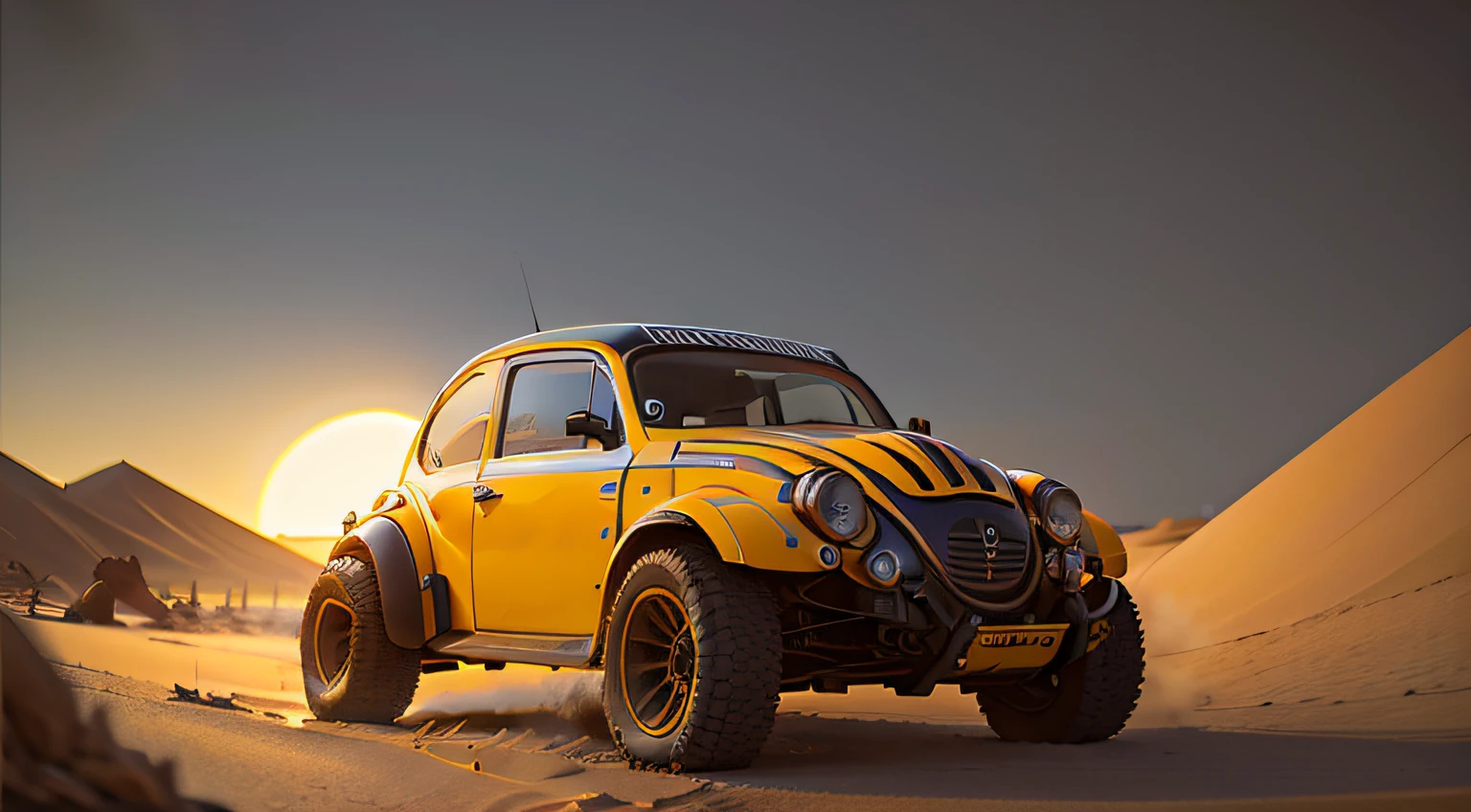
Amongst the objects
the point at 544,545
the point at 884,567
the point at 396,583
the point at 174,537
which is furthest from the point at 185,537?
the point at 884,567

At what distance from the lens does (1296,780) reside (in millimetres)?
4719

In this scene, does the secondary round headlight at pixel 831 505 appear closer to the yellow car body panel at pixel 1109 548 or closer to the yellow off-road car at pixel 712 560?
the yellow off-road car at pixel 712 560

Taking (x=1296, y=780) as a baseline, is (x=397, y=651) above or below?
above

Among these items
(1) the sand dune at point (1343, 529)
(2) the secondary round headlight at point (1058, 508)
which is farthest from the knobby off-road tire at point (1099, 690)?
(1) the sand dune at point (1343, 529)

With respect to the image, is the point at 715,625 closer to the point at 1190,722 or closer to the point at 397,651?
the point at 397,651

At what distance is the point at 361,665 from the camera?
7.56 m

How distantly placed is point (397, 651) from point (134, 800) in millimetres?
4783

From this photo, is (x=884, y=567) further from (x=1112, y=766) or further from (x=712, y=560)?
(x=1112, y=766)

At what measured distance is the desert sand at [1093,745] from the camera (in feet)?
14.6

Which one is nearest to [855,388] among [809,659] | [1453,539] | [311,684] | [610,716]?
[809,659]

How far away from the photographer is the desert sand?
4.44 metres

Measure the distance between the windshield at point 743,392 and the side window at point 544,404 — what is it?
0.49m

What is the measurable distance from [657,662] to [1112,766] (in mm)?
2093

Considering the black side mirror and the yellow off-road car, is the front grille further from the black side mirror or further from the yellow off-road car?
the black side mirror
